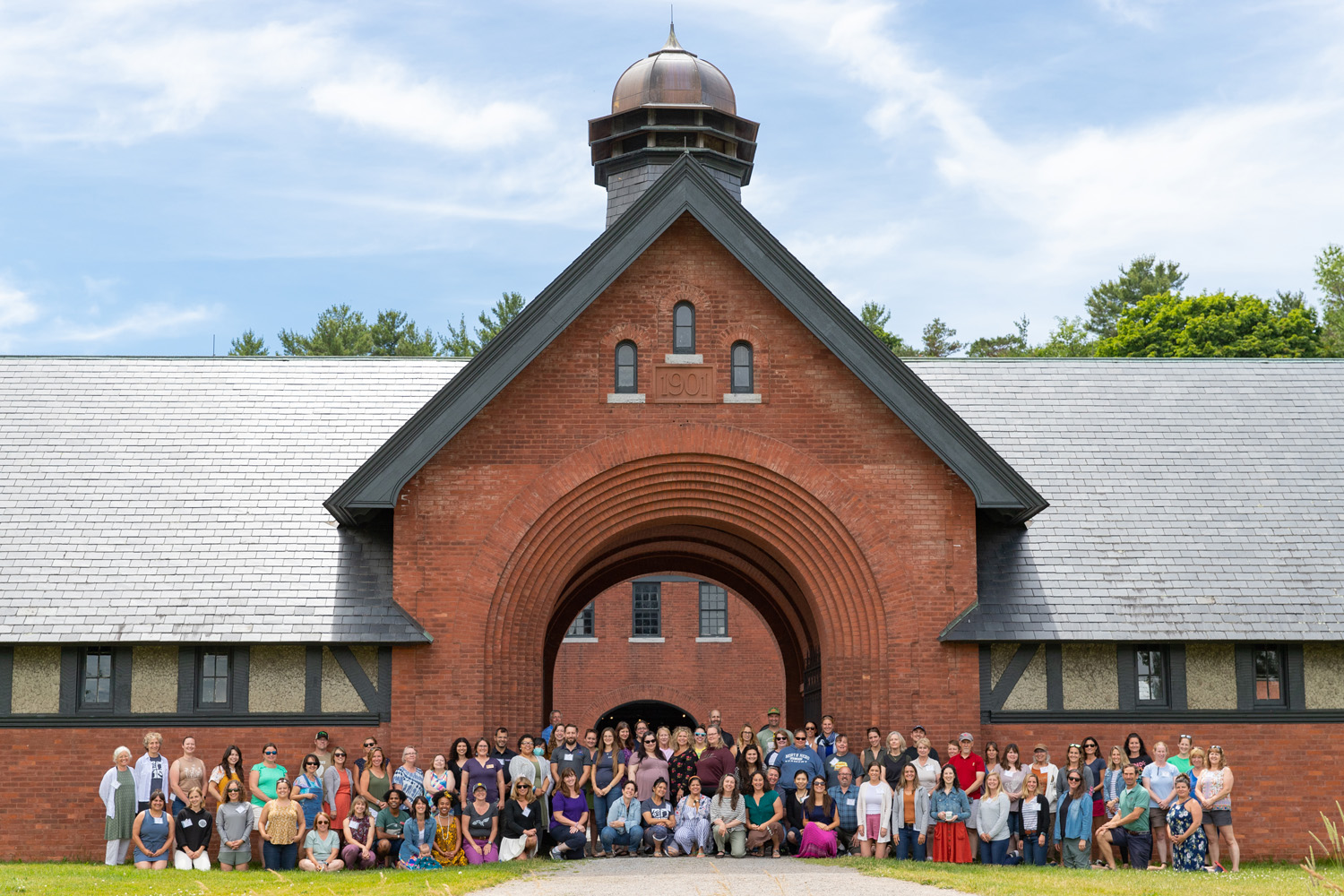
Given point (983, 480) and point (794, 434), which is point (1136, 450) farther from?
point (794, 434)

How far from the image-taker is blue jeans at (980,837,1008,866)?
15469mm

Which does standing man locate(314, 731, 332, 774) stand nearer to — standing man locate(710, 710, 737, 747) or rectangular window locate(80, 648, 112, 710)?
rectangular window locate(80, 648, 112, 710)

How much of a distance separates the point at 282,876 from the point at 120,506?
7.05 metres

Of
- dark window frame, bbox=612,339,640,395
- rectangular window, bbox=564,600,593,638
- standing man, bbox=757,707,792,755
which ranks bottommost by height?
standing man, bbox=757,707,792,755

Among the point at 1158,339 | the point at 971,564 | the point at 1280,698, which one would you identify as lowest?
the point at 1280,698

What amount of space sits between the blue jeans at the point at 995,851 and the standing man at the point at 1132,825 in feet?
3.51

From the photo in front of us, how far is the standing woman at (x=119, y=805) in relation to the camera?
15805mm

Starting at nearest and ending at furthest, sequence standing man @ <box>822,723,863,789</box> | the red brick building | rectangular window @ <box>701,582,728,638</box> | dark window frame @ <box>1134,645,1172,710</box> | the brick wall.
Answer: standing man @ <box>822,723,863,789</box>, the red brick building, dark window frame @ <box>1134,645,1172,710</box>, the brick wall, rectangular window @ <box>701,582,728,638</box>

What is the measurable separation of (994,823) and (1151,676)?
3.77 metres

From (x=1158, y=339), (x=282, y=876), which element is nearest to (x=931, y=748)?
(x=282, y=876)

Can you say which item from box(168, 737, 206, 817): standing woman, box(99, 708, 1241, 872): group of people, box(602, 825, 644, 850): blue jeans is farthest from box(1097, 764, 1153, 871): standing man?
box(168, 737, 206, 817): standing woman

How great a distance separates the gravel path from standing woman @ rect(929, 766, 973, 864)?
1688 mm

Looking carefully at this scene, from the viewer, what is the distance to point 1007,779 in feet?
52.4

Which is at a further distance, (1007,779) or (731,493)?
(731,493)
